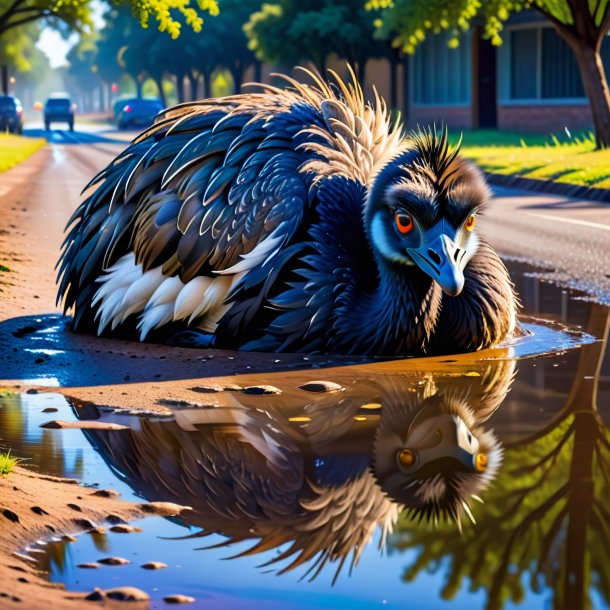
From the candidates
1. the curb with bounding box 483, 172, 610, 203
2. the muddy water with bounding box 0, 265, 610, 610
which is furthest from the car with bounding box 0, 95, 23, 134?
the muddy water with bounding box 0, 265, 610, 610

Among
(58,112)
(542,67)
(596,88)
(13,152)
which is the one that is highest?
(542,67)

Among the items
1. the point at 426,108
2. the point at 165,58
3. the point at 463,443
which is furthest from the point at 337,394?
the point at 165,58

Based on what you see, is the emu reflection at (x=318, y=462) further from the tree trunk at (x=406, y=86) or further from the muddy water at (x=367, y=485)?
the tree trunk at (x=406, y=86)

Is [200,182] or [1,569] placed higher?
[200,182]

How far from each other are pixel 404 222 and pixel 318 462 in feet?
7.67

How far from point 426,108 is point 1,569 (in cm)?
4768

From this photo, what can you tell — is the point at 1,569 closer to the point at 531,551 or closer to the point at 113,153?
the point at 531,551

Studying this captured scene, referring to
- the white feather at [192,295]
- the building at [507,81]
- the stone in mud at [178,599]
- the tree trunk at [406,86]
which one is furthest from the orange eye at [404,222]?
the tree trunk at [406,86]

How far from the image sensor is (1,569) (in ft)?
14.0

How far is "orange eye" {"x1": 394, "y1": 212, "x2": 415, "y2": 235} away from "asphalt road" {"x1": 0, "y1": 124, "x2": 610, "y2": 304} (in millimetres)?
617

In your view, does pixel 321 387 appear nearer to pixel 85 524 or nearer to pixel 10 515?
pixel 85 524

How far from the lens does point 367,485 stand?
17.6ft

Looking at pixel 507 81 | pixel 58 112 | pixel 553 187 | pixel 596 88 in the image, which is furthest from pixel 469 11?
pixel 58 112

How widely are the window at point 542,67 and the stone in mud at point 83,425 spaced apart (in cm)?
3448
